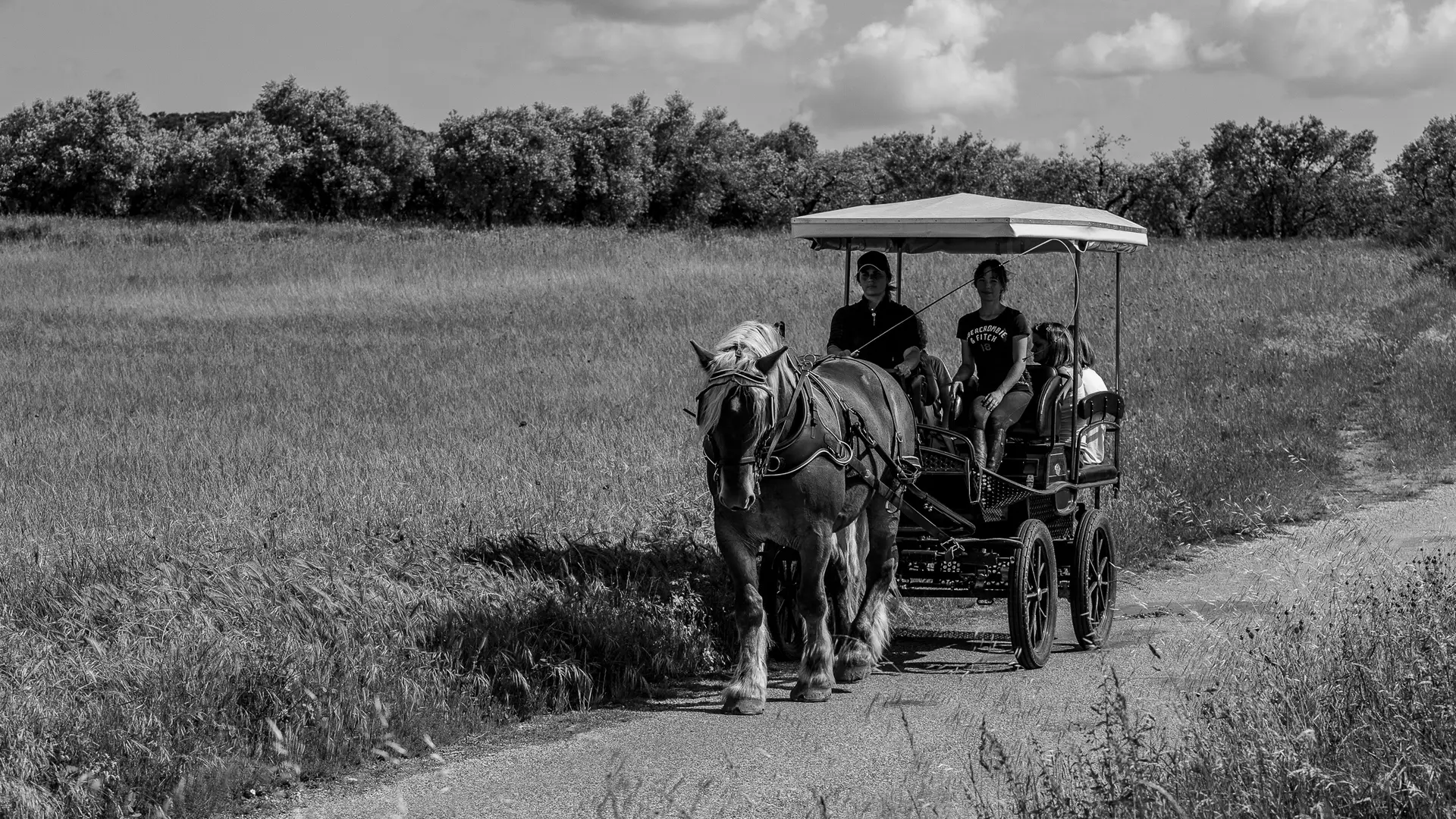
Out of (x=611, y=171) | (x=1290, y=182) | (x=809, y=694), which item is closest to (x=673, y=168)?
(x=611, y=171)

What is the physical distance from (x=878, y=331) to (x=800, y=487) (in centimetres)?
228

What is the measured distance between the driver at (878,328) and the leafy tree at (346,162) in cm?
5022

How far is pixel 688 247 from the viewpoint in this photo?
118 ft

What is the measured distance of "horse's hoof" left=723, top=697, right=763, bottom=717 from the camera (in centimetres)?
690

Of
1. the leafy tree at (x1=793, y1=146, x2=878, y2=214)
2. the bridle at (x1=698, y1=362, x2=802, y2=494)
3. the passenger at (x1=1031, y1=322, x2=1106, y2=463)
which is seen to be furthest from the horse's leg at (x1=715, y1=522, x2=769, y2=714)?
the leafy tree at (x1=793, y1=146, x2=878, y2=214)

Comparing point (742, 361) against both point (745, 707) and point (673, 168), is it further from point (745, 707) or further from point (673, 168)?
point (673, 168)

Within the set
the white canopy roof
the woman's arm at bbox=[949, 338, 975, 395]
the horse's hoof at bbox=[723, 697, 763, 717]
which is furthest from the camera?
the woman's arm at bbox=[949, 338, 975, 395]

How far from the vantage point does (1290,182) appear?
239 feet

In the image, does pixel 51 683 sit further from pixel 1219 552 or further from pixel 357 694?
pixel 1219 552

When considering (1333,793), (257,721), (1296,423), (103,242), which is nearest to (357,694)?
(257,721)

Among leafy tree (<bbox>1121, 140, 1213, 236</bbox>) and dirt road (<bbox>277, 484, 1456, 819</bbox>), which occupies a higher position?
leafy tree (<bbox>1121, 140, 1213, 236</bbox>)

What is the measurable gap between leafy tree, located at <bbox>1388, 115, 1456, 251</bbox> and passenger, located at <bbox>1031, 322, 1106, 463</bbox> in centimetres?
3352

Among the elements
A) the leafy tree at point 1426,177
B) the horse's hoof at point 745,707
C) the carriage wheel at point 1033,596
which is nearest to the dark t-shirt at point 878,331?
the carriage wheel at point 1033,596

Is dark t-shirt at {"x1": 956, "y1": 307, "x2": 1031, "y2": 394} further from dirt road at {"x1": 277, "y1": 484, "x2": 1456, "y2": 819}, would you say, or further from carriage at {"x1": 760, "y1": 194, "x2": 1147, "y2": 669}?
dirt road at {"x1": 277, "y1": 484, "x2": 1456, "y2": 819}
